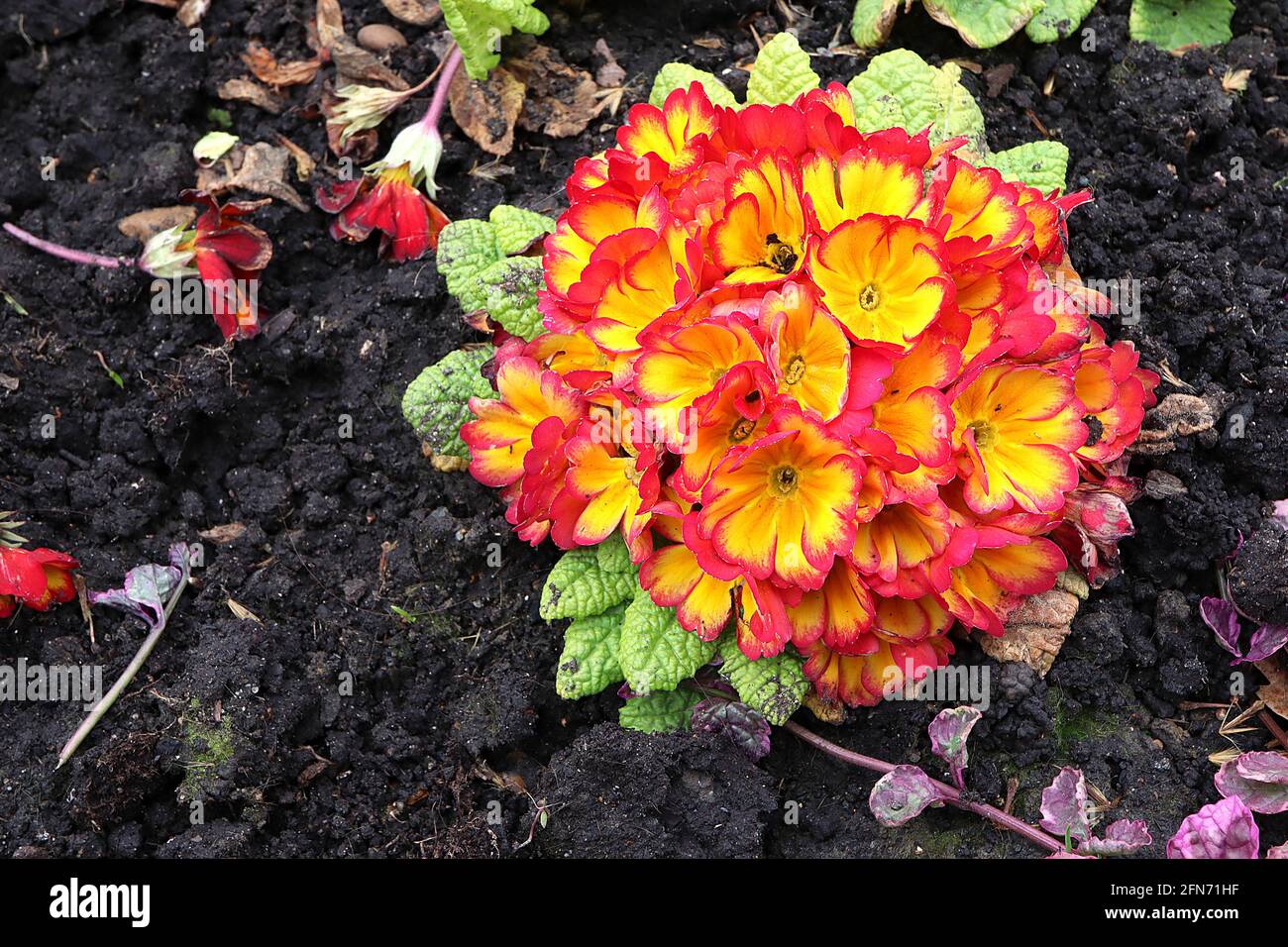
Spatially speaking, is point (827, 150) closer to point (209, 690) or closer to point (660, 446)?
point (660, 446)

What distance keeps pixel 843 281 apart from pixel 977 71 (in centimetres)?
163

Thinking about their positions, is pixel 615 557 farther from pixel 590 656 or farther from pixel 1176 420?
pixel 1176 420

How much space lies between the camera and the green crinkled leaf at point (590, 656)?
10.3ft

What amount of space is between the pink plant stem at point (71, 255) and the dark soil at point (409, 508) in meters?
0.04

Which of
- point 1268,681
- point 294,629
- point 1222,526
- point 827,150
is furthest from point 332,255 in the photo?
point 1268,681

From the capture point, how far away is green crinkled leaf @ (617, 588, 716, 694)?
3045mm

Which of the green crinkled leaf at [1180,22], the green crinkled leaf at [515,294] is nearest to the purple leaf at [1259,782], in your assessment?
the green crinkled leaf at [515,294]

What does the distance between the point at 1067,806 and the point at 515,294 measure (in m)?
1.93

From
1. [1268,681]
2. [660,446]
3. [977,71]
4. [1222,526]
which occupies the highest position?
[977,71]

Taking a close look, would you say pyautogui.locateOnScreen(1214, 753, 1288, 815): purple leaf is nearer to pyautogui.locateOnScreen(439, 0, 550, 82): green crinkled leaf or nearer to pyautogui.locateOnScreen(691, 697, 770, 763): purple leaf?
pyautogui.locateOnScreen(691, 697, 770, 763): purple leaf

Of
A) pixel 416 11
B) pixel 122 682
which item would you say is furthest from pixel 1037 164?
pixel 122 682

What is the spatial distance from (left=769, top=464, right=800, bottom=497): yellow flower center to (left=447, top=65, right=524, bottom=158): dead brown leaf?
6.12 ft

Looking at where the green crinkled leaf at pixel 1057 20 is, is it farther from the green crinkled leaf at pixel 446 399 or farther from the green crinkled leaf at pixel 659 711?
the green crinkled leaf at pixel 659 711

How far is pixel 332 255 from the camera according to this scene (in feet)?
13.2
